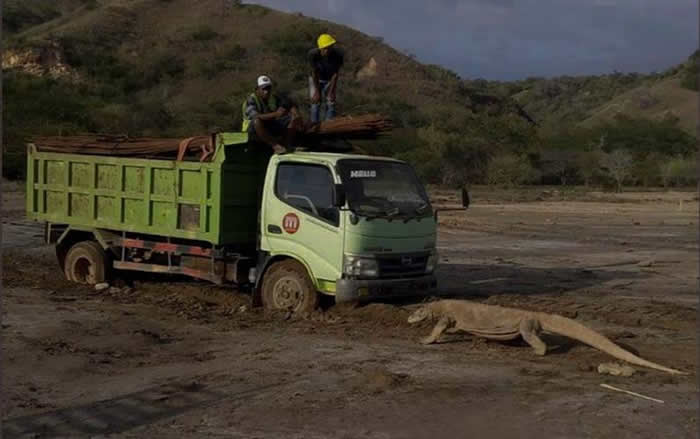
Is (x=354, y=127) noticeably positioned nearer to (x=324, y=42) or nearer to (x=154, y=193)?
(x=324, y=42)

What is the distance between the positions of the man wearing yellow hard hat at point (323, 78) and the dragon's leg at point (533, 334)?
16.7 ft

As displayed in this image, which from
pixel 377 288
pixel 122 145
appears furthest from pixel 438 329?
pixel 122 145

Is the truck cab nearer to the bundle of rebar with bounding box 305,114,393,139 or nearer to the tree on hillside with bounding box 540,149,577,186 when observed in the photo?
the bundle of rebar with bounding box 305,114,393,139

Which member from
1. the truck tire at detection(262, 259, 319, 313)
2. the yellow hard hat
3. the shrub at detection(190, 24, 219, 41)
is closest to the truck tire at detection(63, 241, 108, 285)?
the truck tire at detection(262, 259, 319, 313)

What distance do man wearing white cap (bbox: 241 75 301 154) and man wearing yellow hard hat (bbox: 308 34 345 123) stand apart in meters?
1.18

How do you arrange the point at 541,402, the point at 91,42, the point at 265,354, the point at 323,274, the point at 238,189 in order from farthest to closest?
the point at 91,42, the point at 238,189, the point at 323,274, the point at 265,354, the point at 541,402

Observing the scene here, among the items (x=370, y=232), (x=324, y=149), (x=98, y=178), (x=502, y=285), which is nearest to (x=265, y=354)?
(x=370, y=232)

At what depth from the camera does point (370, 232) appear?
36.0 ft

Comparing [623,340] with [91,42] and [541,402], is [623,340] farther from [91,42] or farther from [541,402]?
[91,42]

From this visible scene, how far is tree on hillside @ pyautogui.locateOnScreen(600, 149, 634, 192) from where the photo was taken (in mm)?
53594

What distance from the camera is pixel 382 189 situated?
11469mm

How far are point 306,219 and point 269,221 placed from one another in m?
0.63

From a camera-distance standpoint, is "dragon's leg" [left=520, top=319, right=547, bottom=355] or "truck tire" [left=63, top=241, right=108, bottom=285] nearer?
"dragon's leg" [left=520, top=319, right=547, bottom=355]

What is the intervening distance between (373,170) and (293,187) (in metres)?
1.01
